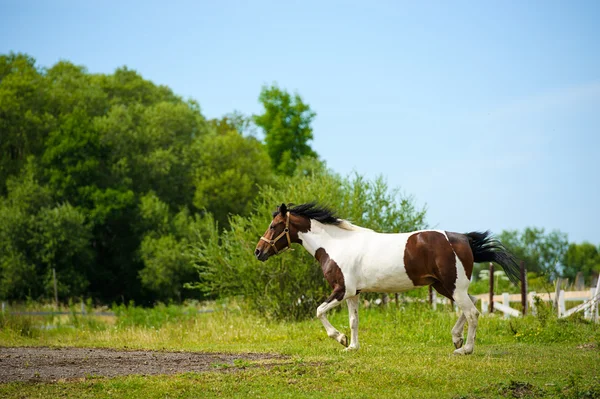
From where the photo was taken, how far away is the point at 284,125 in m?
61.5

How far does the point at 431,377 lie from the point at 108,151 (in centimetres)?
4336

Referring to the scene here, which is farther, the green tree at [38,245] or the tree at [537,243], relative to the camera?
the tree at [537,243]

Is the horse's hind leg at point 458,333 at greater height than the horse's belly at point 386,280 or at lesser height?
lesser

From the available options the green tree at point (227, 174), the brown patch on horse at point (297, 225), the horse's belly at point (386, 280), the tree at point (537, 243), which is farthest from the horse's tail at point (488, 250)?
the tree at point (537, 243)

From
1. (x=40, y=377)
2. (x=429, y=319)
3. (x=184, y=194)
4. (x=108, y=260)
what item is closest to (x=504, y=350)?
(x=429, y=319)

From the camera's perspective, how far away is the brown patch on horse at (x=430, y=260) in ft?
38.3

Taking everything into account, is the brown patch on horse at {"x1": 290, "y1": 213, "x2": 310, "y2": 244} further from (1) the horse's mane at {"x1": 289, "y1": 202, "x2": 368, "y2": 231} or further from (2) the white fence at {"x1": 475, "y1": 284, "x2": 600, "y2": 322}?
(2) the white fence at {"x1": 475, "y1": 284, "x2": 600, "y2": 322}

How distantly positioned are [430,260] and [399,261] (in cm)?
51

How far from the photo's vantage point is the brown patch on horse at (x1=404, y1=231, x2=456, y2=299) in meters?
11.7

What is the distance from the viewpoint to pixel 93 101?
5341 centimetres

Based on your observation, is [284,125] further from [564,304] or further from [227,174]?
[564,304]

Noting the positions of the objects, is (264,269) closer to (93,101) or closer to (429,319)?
(429,319)

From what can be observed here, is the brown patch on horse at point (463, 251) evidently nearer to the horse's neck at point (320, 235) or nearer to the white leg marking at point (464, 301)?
the white leg marking at point (464, 301)

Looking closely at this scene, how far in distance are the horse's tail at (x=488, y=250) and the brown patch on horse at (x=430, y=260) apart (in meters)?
0.64
